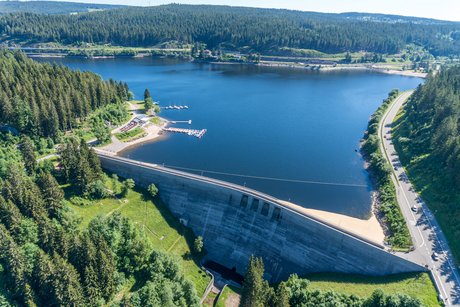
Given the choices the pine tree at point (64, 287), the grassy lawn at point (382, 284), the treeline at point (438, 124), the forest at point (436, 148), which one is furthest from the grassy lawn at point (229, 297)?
the treeline at point (438, 124)

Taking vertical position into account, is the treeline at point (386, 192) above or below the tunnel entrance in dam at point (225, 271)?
above

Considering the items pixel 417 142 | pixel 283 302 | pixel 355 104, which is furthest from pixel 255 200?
pixel 355 104

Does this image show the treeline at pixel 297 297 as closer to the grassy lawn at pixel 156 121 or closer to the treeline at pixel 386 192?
the treeline at pixel 386 192

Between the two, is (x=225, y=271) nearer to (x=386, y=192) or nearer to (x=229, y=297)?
(x=229, y=297)

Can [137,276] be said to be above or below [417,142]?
below

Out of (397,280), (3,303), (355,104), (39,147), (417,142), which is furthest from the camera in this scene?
(355,104)

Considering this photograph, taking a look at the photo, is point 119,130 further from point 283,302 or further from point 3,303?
point 283,302
